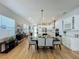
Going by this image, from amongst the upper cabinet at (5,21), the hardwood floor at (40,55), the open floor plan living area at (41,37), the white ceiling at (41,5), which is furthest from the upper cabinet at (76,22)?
the upper cabinet at (5,21)

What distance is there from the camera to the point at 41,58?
17.8 feet

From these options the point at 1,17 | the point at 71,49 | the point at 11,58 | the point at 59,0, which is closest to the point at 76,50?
the point at 71,49

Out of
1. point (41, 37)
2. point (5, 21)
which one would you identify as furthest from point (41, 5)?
point (5, 21)

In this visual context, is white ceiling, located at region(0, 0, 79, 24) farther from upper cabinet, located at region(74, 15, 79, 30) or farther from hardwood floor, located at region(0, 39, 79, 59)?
hardwood floor, located at region(0, 39, 79, 59)

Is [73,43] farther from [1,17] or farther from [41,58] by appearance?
[1,17]

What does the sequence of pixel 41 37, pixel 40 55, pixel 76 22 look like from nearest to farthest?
pixel 40 55 < pixel 76 22 < pixel 41 37

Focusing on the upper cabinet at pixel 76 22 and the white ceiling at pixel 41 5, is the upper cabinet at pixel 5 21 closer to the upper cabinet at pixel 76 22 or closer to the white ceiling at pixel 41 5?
the white ceiling at pixel 41 5

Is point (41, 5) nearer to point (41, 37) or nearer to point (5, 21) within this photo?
point (41, 37)

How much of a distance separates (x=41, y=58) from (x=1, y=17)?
3.79m

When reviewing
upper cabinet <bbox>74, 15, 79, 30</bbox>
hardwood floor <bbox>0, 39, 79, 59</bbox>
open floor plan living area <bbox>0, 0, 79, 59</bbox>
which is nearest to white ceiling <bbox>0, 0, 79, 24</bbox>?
open floor plan living area <bbox>0, 0, 79, 59</bbox>

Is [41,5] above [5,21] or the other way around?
above

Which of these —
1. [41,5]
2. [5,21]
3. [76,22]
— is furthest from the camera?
[5,21]

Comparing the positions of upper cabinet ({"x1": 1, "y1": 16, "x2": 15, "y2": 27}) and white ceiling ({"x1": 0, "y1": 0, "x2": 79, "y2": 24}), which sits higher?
white ceiling ({"x1": 0, "y1": 0, "x2": 79, "y2": 24})

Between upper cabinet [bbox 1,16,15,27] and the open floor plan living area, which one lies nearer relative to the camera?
the open floor plan living area
